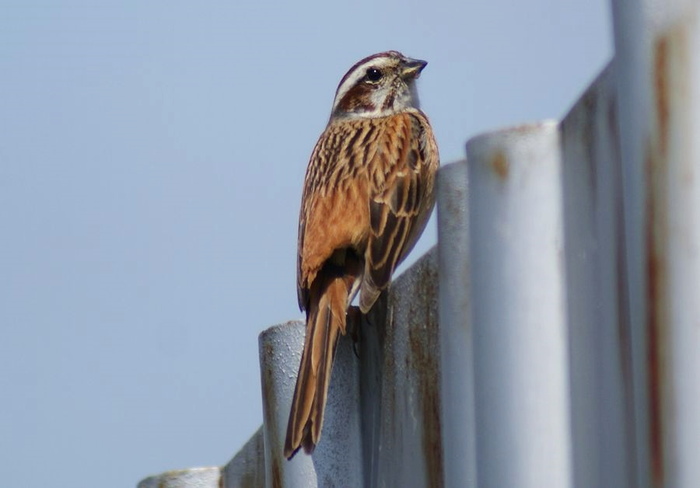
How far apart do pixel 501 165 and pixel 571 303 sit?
10.6 inches

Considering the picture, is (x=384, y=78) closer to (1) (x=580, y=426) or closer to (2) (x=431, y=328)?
(2) (x=431, y=328)

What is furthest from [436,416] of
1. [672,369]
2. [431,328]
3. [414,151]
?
[414,151]

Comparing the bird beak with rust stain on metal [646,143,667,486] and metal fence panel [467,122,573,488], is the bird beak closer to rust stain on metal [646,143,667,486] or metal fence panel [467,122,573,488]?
metal fence panel [467,122,573,488]

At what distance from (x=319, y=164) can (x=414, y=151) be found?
1.33 feet

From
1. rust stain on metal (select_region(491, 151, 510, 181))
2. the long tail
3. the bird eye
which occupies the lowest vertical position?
the long tail

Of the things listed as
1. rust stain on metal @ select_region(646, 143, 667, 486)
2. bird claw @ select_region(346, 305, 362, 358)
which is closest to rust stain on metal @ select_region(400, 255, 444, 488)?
bird claw @ select_region(346, 305, 362, 358)

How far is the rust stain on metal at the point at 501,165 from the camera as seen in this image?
2.31 m

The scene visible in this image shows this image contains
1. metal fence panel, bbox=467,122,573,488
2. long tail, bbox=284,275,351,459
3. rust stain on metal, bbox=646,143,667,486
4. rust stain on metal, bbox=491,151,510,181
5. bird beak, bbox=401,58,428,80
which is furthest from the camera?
bird beak, bbox=401,58,428,80

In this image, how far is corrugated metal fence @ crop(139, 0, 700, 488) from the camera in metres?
1.78

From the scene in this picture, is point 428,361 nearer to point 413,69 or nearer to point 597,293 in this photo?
point 597,293

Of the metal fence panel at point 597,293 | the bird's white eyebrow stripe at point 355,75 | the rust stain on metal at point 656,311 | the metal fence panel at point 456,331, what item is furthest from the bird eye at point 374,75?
the rust stain on metal at point 656,311

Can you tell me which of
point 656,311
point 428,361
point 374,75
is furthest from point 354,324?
point 374,75

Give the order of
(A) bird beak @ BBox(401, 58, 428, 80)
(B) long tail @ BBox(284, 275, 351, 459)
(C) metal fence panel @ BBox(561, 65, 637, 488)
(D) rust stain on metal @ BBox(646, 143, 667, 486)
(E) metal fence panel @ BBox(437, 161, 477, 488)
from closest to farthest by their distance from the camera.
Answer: (D) rust stain on metal @ BBox(646, 143, 667, 486), (C) metal fence panel @ BBox(561, 65, 637, 488), (E) metal fence panel @ BBox(437, 161, 477, 488), (B) long tail @ BBox(284, 275, 351, 459), (A) bird beak @ BBox(401, 58, 428, 80)

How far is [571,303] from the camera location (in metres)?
2.20
